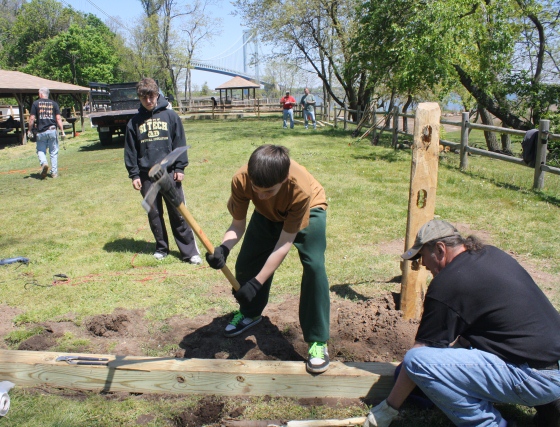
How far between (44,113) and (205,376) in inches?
362

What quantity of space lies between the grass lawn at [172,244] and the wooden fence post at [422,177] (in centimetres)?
88

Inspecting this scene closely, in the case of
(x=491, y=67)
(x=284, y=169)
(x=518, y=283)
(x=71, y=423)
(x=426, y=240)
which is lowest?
(x=71, y=423)

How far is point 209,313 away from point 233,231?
120 cm

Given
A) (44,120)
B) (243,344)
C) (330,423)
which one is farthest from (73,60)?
(330,423)

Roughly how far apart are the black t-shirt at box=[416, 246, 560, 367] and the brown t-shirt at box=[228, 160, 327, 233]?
0.90 meters

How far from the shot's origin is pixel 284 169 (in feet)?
8.07

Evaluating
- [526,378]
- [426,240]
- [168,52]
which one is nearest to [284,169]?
[426,240]

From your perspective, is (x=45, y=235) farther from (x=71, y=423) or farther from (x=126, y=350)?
(x=71, y=423)

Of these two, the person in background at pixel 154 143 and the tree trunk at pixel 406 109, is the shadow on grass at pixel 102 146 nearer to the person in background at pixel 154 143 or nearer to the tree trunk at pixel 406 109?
the tree trunk at pixel 406 109

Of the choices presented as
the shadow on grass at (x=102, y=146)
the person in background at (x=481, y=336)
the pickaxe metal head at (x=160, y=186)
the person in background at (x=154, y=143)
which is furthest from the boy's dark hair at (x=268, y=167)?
the shadow on grass at (x=102, y=146)

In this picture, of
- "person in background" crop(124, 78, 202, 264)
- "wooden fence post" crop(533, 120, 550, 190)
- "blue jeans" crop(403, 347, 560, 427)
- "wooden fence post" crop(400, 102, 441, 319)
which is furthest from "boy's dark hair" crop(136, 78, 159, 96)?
"wooden fence post" crop(533, 120, 550, 190)

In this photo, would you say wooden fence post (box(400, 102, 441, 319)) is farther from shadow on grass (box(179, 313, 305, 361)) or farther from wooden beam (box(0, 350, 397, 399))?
shadow on grass (box(179, 313, 305, 361))

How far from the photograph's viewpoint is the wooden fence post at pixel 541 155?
26.6 ft

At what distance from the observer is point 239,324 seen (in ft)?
12.1
